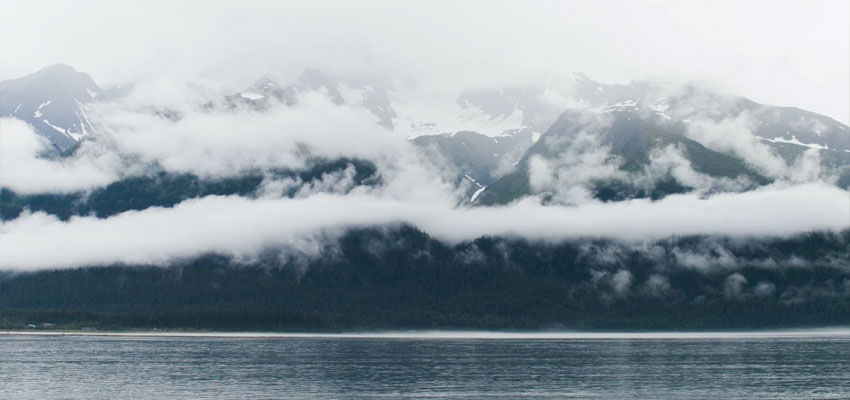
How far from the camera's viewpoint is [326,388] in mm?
146375

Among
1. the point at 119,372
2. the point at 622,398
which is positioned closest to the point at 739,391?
the point at 622,398

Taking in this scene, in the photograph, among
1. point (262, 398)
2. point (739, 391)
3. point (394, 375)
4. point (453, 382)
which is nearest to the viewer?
point (262, 398)

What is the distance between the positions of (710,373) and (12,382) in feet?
421

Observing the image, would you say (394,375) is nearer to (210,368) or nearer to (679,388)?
(210,368)

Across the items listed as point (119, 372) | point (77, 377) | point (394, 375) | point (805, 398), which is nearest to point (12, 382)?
point (77, 377)

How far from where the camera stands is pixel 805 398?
13350cm

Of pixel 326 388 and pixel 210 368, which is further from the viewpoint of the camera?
pixel 210 368

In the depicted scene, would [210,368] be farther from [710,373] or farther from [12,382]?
[710,373]

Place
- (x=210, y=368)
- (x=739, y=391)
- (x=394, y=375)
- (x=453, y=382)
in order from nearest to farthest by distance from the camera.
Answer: (x=739, y=391)
(x=453, y=382)
(x=394, y=375)
(x=210, y=368)

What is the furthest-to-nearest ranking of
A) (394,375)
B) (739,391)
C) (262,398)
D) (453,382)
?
(394,375) < (453,382) < (739,391) < (262,398)

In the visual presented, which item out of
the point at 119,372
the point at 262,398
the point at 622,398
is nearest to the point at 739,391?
the point at 622,398

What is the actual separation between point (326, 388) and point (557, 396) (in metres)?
37.8

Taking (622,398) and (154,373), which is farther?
(154,373)

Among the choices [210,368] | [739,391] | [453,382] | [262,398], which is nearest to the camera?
[262,398]
